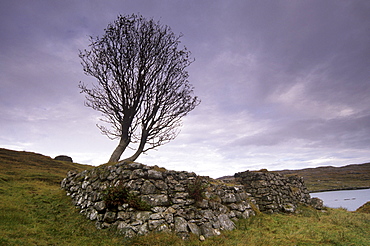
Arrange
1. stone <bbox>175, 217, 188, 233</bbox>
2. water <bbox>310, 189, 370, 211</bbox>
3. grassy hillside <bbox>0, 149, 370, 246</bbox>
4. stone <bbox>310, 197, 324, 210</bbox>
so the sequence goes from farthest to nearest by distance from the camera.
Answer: water <bbox>310, 189, 370, 211</bbox> → stone <bbox>310, 197, 324, 210</bbox> → stone <bbox>175, 217, 188, 233</bbox> → grassy hillside <bbox>0, 149, 370, 246</bbox>

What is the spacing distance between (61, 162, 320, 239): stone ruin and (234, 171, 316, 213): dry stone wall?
1.53 m

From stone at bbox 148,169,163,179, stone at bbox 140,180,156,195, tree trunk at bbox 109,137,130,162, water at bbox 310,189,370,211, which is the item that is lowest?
water at bbox 310,189,370,211

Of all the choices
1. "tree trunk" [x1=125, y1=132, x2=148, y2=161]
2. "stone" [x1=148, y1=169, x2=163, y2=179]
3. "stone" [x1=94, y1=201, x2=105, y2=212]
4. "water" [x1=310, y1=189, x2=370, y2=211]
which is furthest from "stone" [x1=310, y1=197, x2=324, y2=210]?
"stone" [x1=94, y1=201, x2=105, y2=212]

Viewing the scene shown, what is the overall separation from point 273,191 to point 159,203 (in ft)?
33.5

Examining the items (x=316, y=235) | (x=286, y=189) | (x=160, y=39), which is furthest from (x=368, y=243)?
(x=160, y=39)

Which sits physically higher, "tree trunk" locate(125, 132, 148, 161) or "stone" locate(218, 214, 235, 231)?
"tree trunk" locate(125, 132, 148, 161)

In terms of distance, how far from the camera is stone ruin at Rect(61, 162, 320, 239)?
9.77 m

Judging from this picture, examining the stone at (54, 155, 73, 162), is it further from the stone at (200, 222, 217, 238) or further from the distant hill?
the stone at (200, 222, 217, 238)

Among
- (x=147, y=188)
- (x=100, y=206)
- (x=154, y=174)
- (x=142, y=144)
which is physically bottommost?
(x=100, y=206)

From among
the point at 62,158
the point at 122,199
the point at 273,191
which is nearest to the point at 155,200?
the point at 122,199

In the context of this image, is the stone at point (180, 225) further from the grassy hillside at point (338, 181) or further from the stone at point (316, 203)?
the grassy hillside at point (338, 181)

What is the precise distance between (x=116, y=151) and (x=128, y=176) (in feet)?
16.2

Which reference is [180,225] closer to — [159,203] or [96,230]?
[159,203]

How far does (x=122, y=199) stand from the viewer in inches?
405
